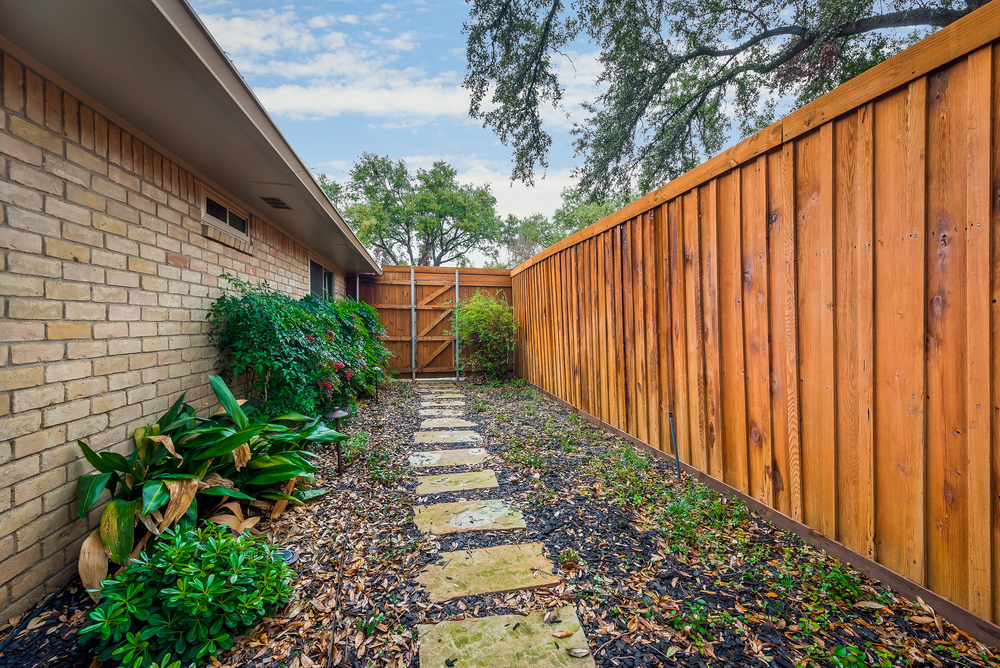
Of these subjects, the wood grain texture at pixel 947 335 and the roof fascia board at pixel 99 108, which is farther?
the roof fascia board at pixel 99 108

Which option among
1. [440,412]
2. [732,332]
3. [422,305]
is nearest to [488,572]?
[732,332]

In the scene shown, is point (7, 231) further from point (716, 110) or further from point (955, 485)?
point (716, 110)

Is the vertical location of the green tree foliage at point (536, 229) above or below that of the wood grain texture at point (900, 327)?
above

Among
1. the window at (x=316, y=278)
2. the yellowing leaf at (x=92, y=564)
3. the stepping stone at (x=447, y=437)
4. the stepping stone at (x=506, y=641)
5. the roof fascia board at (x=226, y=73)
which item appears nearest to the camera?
the stepping stone at (x=506, y=641)

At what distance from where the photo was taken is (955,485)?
125 cm

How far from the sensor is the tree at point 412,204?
54.5ft

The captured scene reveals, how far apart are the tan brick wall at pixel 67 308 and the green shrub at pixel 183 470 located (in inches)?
5.6

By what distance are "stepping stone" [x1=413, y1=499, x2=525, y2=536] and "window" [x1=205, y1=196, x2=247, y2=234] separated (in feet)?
9.02

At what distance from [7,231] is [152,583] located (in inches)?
57.1

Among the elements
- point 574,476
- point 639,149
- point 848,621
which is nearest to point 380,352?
point 574,476

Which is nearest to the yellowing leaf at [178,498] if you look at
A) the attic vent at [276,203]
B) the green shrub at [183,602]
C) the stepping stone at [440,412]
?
the green shrub at [183,602]

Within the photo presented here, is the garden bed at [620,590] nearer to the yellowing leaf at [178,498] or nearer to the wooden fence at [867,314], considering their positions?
the wooden fence at [867,314]

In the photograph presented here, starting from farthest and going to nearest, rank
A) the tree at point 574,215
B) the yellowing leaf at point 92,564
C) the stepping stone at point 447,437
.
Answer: the tree at point 574,215, the stepping stone at point 447,437, the yellowing leaf at point 92,564

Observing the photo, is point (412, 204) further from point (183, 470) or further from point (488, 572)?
point (488, 572)
